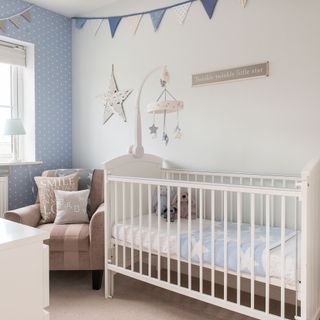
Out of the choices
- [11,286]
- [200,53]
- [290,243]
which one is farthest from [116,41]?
[11,286]

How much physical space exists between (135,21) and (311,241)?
2.39m

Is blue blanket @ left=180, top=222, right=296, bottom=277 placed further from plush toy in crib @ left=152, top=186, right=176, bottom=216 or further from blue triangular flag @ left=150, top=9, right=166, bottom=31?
blue triangular flag @ left=150, top=9, right=166, bottom=31

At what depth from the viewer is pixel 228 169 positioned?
97.9 inches

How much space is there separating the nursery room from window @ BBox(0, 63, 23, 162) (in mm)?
11

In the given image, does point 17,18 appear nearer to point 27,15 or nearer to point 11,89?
point 27,15

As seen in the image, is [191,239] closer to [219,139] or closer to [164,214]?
[164,214]

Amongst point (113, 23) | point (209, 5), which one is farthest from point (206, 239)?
point (113, 23)

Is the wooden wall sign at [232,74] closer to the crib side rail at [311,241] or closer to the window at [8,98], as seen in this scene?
the crib side rail at [311,241]

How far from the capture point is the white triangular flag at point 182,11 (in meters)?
2.64

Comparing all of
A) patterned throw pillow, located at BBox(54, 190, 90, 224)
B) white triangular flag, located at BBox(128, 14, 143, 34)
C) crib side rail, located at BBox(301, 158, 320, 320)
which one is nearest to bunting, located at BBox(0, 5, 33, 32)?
white triangular flag, located at BBox(128, 14, 143, 34)

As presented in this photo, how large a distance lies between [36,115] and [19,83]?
391mm

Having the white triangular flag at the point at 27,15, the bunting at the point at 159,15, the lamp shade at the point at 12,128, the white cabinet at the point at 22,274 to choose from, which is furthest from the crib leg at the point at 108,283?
the white triangular flag at the point at 27,15

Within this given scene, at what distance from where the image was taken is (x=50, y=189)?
111 inches

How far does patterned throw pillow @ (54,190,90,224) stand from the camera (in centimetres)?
261
